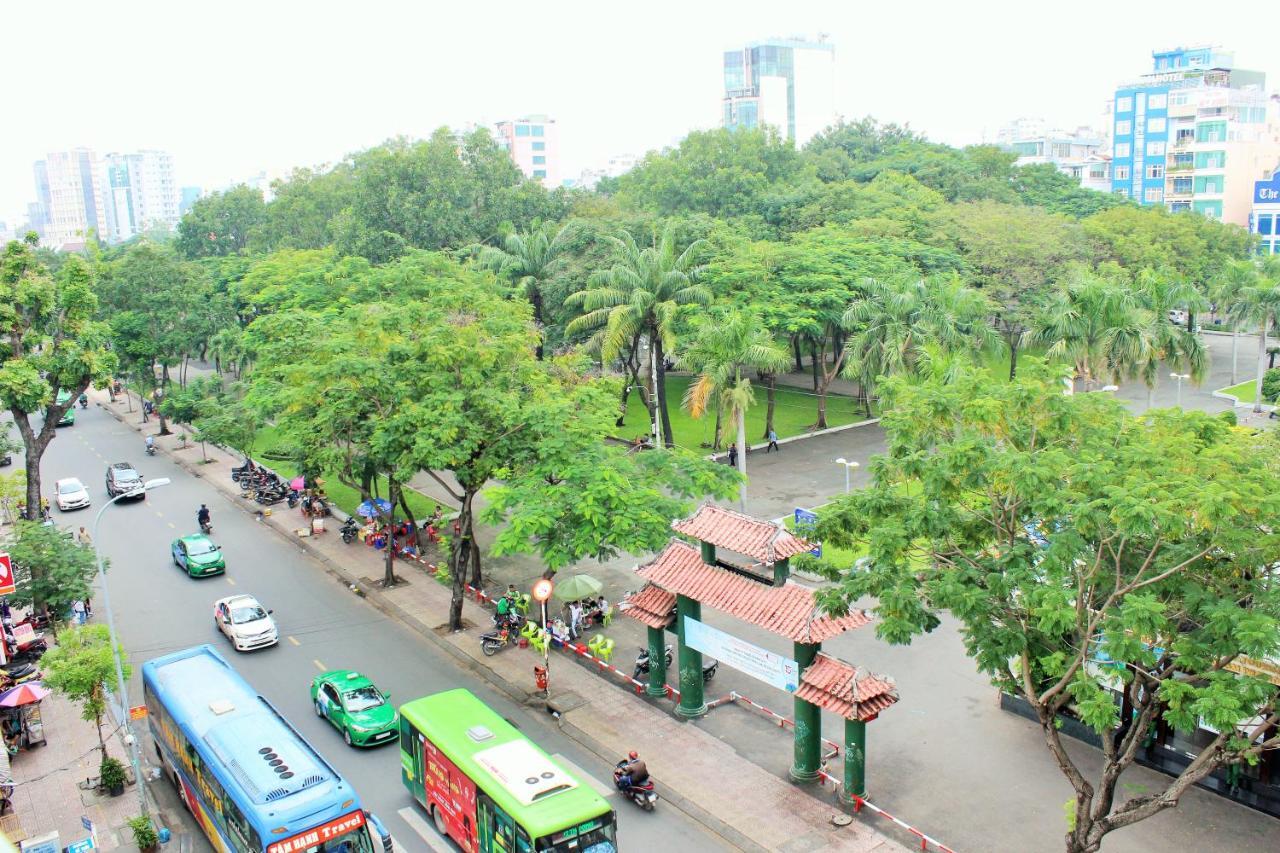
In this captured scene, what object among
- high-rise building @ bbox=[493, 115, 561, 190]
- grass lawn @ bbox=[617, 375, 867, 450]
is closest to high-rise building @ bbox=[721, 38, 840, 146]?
high-rise building @ bbox=[493, 115, 561, 190]

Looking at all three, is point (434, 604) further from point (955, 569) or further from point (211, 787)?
point (955, 569)

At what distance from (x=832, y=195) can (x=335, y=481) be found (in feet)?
114

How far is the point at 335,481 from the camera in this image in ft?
153

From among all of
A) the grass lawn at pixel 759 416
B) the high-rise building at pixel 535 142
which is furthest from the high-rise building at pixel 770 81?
the grass lawn at pixel 759 416

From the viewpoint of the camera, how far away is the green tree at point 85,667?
20.5 m

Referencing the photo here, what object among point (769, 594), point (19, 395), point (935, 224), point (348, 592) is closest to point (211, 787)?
point (769, 594)

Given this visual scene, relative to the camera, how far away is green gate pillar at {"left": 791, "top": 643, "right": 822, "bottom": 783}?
783 inches

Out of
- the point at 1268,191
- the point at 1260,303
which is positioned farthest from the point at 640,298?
the point at 1268,191

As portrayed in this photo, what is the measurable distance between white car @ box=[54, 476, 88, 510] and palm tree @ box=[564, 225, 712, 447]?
2153cm

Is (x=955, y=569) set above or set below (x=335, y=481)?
above

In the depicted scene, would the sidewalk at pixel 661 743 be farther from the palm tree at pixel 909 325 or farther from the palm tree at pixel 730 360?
the palm tree at pixel 909 325

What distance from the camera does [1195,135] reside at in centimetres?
9862

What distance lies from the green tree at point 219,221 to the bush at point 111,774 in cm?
8399

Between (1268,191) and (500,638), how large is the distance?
8231 centimetres
